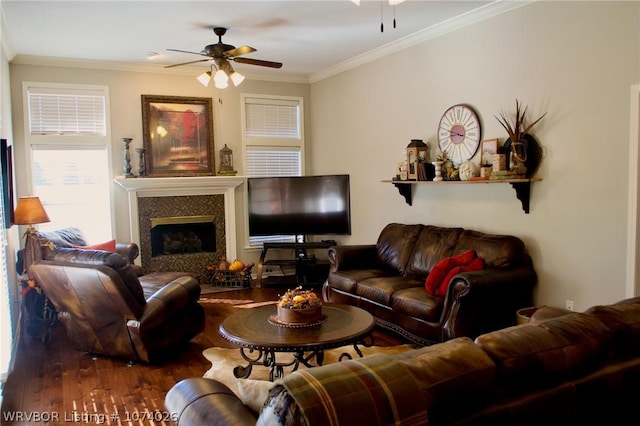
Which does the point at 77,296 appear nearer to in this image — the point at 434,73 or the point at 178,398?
the point at 178,398

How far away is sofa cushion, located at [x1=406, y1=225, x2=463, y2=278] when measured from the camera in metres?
4.66

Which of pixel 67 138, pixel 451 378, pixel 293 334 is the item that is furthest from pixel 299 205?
pixel 451 378

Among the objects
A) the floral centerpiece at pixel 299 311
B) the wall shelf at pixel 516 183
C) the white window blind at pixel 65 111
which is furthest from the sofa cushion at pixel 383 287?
the white window blind at pixel 65 111

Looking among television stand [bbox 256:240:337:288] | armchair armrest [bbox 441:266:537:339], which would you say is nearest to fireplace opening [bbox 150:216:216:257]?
television stand [bbox 256:240:337:288]

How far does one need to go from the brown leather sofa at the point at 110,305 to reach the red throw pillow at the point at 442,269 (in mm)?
2056

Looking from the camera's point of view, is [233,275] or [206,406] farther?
[233,275]

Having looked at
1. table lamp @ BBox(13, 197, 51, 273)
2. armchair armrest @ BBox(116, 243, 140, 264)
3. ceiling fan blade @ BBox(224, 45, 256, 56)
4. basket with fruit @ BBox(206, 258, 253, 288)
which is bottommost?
basket with fruit @ BBox(206, 258, 253, 288)

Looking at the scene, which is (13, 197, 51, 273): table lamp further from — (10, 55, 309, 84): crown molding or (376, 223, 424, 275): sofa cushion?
(376, 223, 424, 275): sofa cushion

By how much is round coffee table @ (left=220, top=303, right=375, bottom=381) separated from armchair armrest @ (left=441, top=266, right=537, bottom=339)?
2.35ft

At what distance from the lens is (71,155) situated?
6.03 m

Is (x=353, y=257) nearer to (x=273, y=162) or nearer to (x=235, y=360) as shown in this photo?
(x=235, y=360)

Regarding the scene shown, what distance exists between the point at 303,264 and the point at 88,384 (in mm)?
3277

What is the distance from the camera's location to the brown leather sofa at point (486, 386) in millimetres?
1230

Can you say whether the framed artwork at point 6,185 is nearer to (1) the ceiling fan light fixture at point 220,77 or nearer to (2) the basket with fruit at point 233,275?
(1) the ceiling fan light fixture at point 220,77
